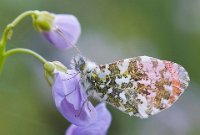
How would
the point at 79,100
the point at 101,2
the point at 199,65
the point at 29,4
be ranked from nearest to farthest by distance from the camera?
1. the point at 79,100
2. the point at 29,4
3. the point at 199,65
4. the point at 101,2

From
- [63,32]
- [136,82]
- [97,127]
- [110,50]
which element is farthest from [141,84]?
[110,50]

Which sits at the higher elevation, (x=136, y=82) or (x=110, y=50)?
(x=136, y=82)

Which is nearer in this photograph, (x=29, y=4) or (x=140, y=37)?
(x=29, y=4)

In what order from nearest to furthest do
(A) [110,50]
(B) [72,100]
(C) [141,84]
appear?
(B) [72,100]
(C) [141,84]
(A) [110,50]

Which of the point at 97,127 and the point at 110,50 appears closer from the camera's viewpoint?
the point at 97,127

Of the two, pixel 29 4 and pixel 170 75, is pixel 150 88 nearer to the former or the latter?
pixel 170 75

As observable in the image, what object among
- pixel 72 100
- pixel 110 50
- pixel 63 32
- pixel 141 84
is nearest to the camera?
pixel 72 100

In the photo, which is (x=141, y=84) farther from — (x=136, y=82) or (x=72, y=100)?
(x=72, y=100)

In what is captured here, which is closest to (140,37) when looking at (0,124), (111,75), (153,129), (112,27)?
(112,27)
